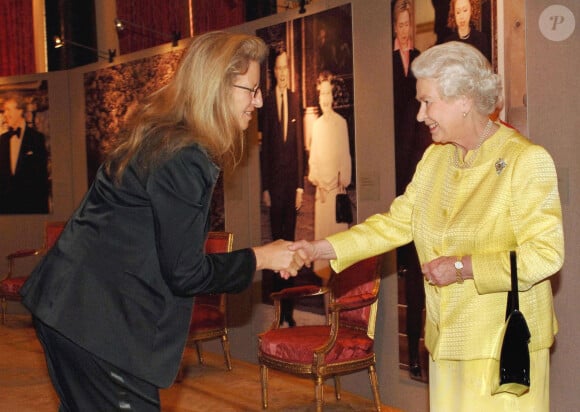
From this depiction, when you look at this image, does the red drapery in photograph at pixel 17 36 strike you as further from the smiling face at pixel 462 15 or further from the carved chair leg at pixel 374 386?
the smiling face at pixel 462 15

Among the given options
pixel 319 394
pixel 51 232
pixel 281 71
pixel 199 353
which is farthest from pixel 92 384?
pixel 51 232

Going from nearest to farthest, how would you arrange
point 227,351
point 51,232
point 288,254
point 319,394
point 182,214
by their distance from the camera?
point 182,214 → point 288,254 → point 319,394 → point 227,351 → point 51,232

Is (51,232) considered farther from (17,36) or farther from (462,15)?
(462,15)

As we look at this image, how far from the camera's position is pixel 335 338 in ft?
16.7

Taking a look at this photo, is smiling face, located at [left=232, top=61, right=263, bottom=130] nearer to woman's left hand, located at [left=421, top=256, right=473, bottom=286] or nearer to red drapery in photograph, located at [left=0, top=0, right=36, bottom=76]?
woman's left hand, located at [left=421, top=256, right=473, bottom=286]

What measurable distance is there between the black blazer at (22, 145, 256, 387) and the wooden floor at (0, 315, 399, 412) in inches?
133

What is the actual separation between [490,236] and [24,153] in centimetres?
788

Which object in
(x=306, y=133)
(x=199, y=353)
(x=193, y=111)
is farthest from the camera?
(x=199, y=353)

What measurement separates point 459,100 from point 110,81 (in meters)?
6.27

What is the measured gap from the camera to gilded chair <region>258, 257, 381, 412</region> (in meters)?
5.06

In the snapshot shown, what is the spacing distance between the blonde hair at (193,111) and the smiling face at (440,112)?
2.30 ft

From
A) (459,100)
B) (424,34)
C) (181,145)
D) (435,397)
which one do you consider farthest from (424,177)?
(424,34)

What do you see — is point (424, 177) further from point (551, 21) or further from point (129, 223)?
point (551, 21)

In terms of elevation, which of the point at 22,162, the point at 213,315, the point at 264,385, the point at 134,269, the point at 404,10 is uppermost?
the point at 404,10
